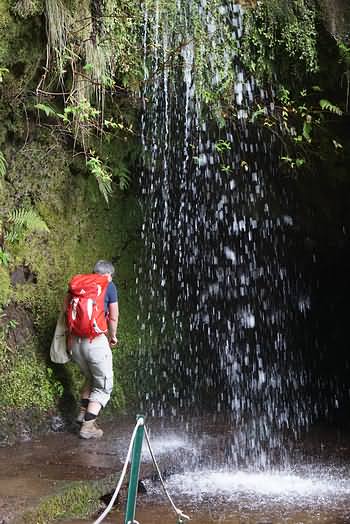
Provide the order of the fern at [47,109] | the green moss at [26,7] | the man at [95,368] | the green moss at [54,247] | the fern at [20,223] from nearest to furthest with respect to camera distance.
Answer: the man at [95,368]
the green moss at [26,7]
the fern at [47,109]
the fern at [20,223]
the green moss at [54,247]

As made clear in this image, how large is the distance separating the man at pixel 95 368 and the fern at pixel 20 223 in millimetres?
939

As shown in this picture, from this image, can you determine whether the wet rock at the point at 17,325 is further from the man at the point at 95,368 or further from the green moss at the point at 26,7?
the green moss at the point at 26,7

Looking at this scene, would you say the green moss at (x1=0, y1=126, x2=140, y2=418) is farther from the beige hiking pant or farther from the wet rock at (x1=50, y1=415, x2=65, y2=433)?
the beige hiking pant

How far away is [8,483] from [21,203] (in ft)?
11.4

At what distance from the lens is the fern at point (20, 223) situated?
7777 millimetres

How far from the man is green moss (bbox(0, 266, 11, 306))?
2.61ft

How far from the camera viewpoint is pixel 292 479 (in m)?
6.48

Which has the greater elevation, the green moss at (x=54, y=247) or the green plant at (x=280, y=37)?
the green plant at (x=280, y=37)

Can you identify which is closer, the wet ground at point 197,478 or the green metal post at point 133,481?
the green metal post at point 133,481

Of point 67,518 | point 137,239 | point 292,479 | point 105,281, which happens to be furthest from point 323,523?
point 137,239

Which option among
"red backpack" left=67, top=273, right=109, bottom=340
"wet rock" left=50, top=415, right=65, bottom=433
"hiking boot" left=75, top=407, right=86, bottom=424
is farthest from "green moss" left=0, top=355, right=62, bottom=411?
"red backpack" left=67, top=273, right=109, bottom=340

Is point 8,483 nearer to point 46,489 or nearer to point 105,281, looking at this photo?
point 46,489

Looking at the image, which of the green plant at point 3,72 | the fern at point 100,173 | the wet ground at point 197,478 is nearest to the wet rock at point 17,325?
the wet ground at point 197,478

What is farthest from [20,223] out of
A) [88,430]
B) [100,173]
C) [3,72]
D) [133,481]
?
[133,481]
